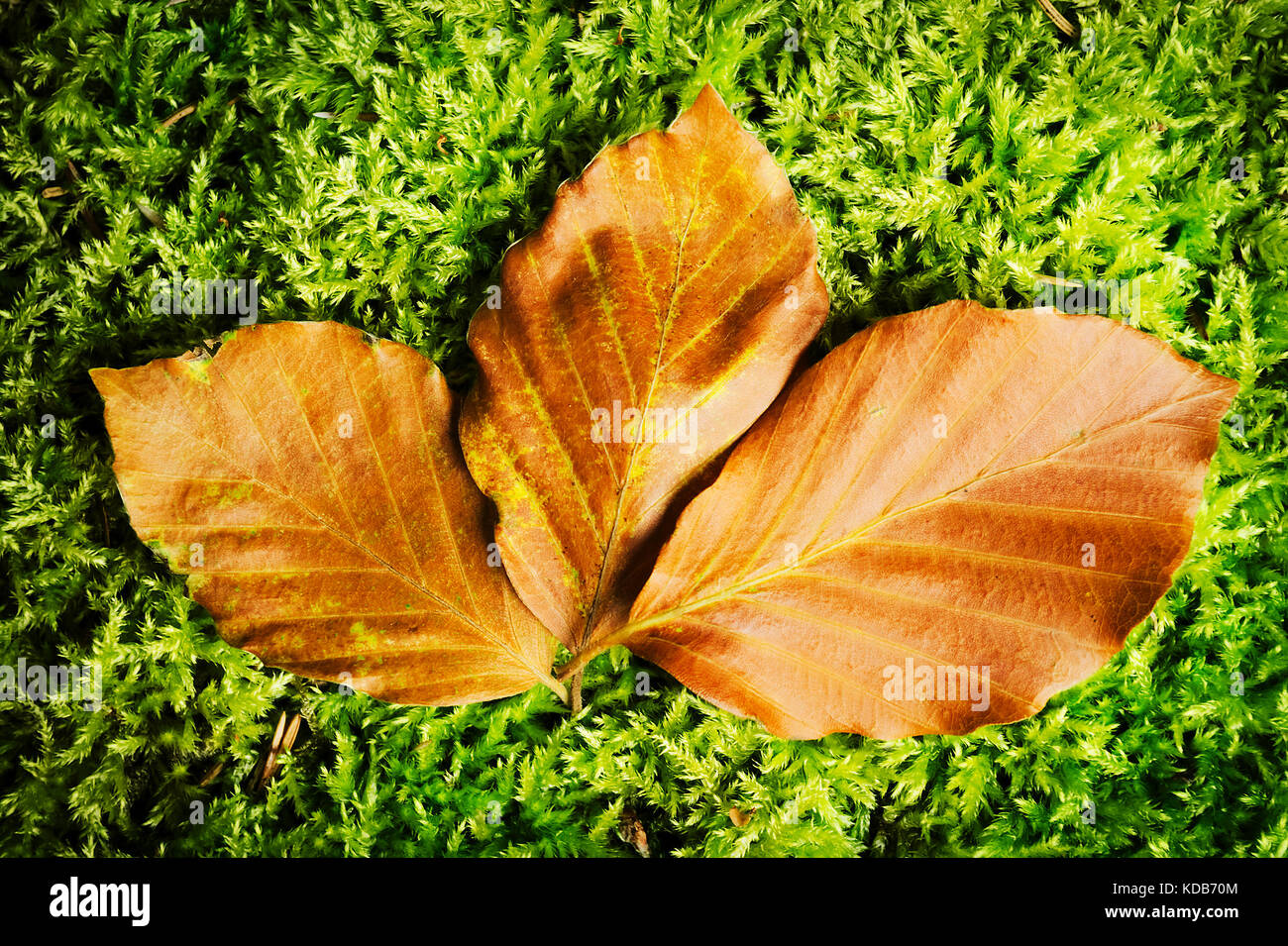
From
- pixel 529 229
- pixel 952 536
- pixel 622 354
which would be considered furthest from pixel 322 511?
pixel 952 536

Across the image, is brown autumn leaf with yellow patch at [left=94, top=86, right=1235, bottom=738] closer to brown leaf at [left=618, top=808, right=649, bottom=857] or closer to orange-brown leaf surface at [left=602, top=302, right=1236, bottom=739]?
orange-brown leaf surface at [left=602, top=302, right=1236, bottom=739]

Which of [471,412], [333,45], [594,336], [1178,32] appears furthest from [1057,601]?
[333,45]

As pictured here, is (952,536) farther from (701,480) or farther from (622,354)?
(622,354)

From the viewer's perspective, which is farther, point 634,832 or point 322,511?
point 634,832

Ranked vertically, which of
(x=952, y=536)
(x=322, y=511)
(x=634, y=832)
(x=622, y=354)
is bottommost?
(x=634, y=832)

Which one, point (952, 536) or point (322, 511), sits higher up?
point (322, 511)

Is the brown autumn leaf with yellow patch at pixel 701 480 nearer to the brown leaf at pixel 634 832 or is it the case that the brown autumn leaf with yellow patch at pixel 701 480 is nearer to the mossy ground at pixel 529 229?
the mossy ground at pixel 529 229

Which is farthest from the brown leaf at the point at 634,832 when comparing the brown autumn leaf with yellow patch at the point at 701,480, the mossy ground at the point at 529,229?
the brown autumn leaf with yellow patch at the point at 701,480
